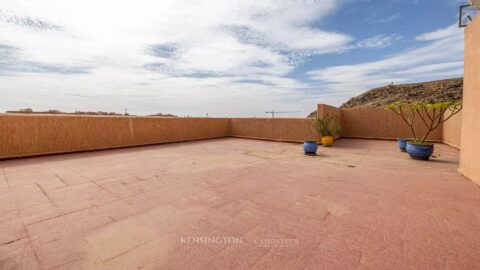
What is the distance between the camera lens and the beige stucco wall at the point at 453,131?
678 cm

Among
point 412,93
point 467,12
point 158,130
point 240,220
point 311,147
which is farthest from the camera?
point 412,93

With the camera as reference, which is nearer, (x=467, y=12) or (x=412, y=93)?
(x=467, y=12)

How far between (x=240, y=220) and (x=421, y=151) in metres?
5.22

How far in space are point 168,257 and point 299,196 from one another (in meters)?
1.79

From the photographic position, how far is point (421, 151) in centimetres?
507

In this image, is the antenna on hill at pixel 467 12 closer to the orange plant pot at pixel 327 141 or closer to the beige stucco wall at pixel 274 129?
the orange plant pot at pixel 327 141

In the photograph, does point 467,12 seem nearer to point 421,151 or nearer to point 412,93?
point 421,151

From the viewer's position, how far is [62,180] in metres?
3.62

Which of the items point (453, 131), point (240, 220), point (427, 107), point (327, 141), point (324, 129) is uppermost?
point (427, 107)

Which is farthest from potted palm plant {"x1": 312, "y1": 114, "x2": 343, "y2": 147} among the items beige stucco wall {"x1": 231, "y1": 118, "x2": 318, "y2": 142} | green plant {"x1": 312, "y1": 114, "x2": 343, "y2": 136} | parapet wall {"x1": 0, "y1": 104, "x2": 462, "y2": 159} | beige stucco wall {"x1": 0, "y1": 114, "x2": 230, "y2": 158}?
beige stucco wall {"x1": 0, "y1": 114, "x2": 230, "y2": 158}

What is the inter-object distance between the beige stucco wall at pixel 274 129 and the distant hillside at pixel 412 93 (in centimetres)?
1058

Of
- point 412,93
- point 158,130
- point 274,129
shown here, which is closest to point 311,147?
point 274,129

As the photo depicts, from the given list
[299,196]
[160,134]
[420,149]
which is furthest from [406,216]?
[160,134]

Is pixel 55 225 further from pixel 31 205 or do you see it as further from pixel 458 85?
pixel 458 85
